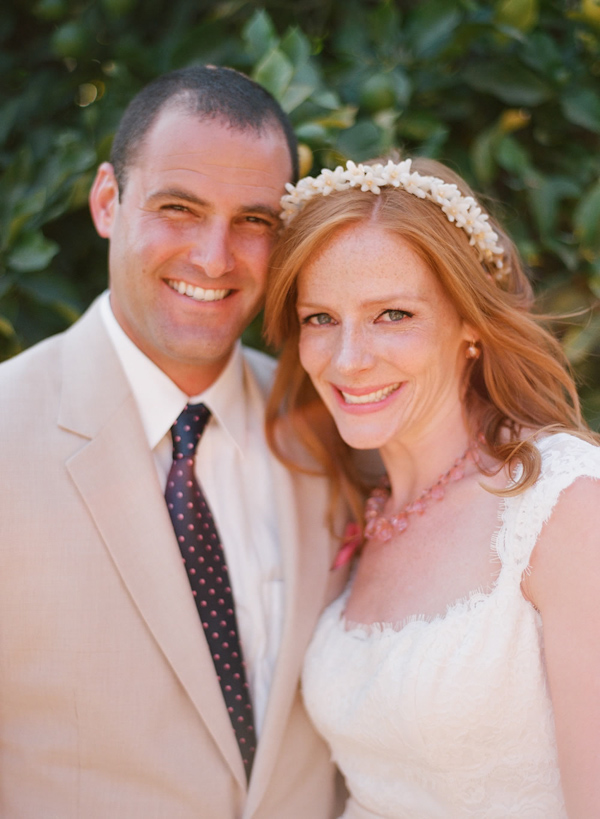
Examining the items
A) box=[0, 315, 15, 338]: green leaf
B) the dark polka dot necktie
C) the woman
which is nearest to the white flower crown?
the woman

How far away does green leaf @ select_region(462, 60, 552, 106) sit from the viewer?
2523mm

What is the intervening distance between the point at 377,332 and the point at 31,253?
1057mm

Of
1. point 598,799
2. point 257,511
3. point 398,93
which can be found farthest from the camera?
point 398,93

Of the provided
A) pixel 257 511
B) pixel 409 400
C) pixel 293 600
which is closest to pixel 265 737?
pixel 293 600

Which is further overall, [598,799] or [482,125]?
[482,125]

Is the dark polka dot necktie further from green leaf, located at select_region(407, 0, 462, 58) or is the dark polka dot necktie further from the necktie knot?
green leaf, located at select_region(407, 0, 462, 58)

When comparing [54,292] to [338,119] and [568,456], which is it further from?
[568,456]

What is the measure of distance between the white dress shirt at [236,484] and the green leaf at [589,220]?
112 centimetres

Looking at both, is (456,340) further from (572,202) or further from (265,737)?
(265,737)

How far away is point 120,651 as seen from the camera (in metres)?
1.84

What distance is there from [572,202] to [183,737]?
6.47ft

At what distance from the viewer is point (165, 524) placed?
76.4 inches

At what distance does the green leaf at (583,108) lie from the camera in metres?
2.47

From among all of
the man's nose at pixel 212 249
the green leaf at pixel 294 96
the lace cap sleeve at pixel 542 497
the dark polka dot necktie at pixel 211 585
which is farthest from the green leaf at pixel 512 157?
the dark polka dot necktie at pixel 211 585
